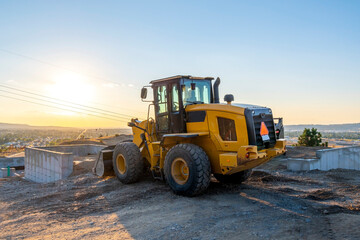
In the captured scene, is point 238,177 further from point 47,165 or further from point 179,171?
point 47,165

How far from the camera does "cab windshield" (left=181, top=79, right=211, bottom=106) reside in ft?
28.4

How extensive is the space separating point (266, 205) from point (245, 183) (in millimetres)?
2520

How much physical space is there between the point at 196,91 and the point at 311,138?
19227mm

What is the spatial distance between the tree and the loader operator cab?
1864cm

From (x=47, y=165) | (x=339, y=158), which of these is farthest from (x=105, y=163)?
(x=339, y=158)

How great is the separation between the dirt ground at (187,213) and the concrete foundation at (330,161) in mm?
3222

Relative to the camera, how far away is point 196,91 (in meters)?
8.91

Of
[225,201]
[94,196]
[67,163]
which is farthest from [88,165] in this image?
[225,201]

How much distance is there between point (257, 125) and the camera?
763cm

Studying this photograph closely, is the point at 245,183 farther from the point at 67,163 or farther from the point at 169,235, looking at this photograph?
the point at 67,163

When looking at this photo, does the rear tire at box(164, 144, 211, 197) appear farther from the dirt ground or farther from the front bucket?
the front bucket

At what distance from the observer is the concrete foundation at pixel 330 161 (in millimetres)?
12979

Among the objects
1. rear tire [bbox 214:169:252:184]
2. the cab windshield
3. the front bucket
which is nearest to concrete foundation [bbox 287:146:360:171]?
rear tire [bbox 214:169:252:184]

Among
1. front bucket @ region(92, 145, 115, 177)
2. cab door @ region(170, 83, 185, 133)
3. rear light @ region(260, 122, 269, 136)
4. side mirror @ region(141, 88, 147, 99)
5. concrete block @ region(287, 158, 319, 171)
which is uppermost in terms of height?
side mirror @ region(141, 88, 147, 99)
